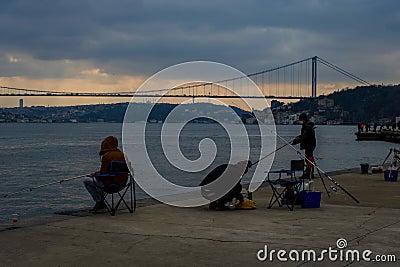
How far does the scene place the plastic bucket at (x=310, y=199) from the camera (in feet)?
29.2

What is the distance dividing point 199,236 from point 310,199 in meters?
2.90

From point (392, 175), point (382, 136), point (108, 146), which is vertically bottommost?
point (392, 175)

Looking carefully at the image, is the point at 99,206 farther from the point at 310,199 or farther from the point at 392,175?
the point at 392,175

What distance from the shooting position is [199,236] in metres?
6.57

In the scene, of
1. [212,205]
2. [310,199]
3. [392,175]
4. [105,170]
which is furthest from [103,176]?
[392,175]

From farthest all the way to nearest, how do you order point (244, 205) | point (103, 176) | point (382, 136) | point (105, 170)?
point (382, 136) < point (244, 205) < point (105, 170) < point (103, 176)

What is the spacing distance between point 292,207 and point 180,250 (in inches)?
125

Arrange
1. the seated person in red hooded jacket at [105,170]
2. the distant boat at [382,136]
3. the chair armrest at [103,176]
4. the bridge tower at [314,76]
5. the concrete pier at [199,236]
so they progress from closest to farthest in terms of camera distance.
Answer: the concrete pier at [199,236]
the chair armrest at [103,176]
the seated person in red hooded jacket at [105,170]
the distant boat at [382,136]
the bridge tower at [314,76]

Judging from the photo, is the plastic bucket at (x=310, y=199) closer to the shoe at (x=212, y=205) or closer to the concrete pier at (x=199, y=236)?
the concrete pier at (x=199, y=236)

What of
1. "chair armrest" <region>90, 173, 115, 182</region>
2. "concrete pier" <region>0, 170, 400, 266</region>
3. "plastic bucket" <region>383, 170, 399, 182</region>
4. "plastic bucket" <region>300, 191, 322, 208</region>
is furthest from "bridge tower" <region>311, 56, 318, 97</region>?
"chair armrest" <region>90, 173, 115, 182</region>

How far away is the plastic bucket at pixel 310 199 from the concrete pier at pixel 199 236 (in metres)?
0.15

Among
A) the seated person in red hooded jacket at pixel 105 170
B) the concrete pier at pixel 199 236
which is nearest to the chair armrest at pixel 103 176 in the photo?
the seated person in red hooded jacket at pixel 105 170

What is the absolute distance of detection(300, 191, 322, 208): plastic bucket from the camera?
351 inches

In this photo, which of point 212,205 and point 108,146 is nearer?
point 108,146
